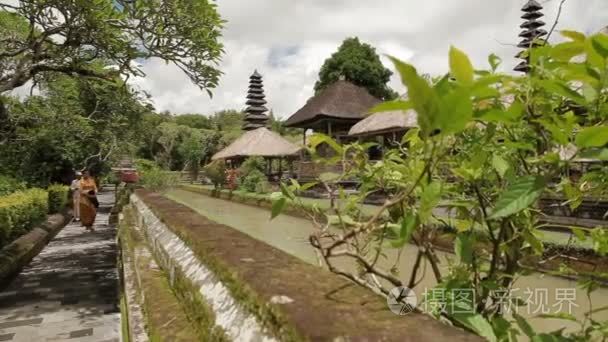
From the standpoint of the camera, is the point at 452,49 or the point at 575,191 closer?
the point at 452,49

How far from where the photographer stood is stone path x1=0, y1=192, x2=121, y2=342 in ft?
15.4

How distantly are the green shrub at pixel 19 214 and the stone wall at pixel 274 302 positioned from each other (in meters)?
7.06

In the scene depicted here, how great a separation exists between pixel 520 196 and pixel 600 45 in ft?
1.05

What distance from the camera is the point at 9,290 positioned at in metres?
6.39

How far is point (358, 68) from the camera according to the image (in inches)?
1398

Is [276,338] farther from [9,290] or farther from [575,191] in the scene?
[9,290]

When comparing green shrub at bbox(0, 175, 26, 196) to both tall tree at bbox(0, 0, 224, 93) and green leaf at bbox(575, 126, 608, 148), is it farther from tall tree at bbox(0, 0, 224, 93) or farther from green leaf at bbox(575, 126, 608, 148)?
green leaf at bbox(575, 126, 608, 148)

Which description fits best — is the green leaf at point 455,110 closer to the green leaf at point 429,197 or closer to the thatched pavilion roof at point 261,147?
the green leaf at point 429,197

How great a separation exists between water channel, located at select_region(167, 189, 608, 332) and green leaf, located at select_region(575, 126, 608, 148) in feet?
2.08

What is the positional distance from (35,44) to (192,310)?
6.14 m

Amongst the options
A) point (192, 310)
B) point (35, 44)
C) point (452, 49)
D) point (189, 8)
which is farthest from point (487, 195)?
point (35, 44)

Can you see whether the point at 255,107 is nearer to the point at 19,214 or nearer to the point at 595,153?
the point at 19,214

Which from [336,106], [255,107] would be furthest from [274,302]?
[255,107]

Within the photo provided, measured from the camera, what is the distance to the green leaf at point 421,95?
0.66 m
